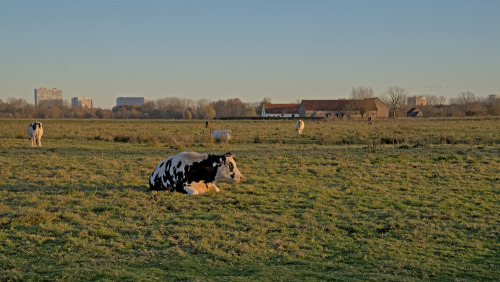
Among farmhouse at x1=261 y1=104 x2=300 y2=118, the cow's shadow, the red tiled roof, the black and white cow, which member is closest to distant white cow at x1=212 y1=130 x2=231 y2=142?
the cow's shadow

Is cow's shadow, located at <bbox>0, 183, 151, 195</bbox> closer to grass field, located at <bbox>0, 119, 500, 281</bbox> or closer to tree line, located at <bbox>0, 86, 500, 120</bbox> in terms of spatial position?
grass field, located at <bbox>0, 119, 500, 281</bbox>

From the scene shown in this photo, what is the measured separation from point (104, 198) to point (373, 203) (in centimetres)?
662

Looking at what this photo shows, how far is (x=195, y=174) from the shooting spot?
38.8 feet

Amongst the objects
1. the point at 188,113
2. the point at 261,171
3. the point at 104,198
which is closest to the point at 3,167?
the point at 104,198

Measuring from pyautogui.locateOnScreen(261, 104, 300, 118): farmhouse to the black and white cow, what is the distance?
106 m

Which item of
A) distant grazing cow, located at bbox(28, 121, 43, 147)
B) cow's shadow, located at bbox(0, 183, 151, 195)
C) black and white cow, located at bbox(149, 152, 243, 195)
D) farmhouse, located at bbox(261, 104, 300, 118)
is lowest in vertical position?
cow's shadow, located at bbox(0, 183, 151, 195)

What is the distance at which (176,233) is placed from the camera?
802cm

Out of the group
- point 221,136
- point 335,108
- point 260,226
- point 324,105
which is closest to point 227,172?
point 260,226

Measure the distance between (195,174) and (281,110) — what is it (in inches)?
4315

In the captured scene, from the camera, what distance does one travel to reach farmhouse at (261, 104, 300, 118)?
118188 millimetres

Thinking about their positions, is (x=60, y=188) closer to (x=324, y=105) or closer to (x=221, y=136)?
(x=221, y=136)

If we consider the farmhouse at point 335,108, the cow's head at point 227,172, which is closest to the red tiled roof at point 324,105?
the farmhouse at point 335,108

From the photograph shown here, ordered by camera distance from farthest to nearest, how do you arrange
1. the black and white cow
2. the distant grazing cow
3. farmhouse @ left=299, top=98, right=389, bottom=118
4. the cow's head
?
1. farmhouse @ left=299, top=98, right=389, bottom=118
2. the distant grazing cow
3. the cow's head
4. the black and white cow

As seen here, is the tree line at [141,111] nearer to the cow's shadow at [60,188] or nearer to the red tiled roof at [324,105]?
the red tiled roof at [324,105]
